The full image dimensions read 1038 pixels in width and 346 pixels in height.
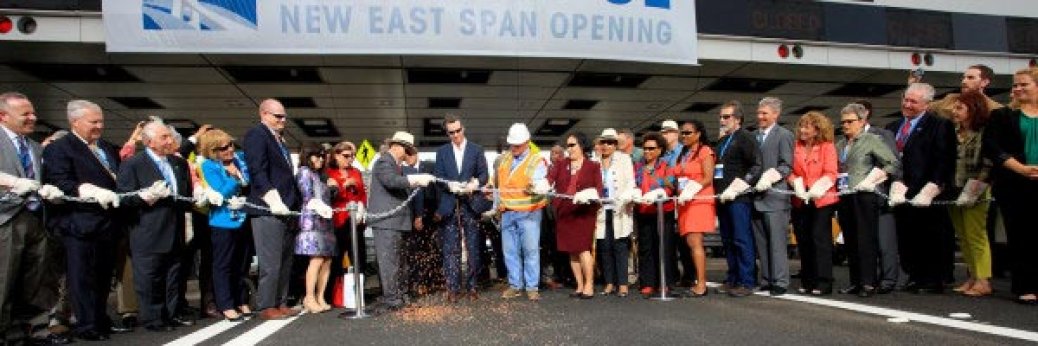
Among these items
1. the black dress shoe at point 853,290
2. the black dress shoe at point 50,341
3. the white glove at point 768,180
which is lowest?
the black dress shoe at point 853,290

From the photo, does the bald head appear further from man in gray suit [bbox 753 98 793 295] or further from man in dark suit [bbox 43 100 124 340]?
man in gray suit [bbox 753 98 793 295]

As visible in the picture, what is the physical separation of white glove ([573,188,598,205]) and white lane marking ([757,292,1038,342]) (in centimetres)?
178

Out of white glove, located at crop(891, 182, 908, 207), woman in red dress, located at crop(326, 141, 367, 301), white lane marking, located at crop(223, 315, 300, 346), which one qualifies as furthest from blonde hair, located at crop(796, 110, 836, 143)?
white lane marking, located at crop(223, 315, 300, 346)

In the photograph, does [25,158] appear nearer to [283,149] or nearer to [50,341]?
[50,341]

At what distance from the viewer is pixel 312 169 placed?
237 inches

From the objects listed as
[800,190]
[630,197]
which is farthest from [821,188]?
[630,197]

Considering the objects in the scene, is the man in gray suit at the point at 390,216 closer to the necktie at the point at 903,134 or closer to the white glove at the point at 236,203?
the white glove at the point at 236,203

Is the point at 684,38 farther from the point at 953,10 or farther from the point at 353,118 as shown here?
the point at 353,118

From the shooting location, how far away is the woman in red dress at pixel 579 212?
6324 mm

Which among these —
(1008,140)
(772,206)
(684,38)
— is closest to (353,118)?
(684,38)

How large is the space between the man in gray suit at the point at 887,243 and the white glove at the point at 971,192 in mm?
558

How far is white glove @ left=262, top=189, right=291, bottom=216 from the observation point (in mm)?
5250

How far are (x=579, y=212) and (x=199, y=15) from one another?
5.74 meters

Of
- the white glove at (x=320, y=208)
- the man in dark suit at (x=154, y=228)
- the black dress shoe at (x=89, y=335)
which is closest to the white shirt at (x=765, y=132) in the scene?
the white glove at (x=320, y=208)
